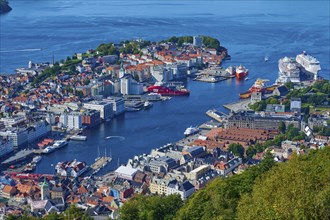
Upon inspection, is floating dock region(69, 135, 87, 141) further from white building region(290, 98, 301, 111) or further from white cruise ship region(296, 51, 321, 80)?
white cruise ship region(296, 51, 321, 80)

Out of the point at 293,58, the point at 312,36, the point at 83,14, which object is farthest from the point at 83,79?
the point at 83,14

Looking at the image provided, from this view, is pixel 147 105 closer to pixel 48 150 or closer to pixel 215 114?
pixel 215 114

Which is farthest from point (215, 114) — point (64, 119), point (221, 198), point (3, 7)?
point (3, 7)

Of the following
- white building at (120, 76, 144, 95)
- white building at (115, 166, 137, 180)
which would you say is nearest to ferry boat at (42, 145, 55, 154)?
white building at (115, 166, 137, 180)

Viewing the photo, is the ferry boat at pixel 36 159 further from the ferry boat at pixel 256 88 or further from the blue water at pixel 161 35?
the ferry boat at pixel 256 88

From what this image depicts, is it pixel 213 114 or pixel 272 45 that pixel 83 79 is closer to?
pixel 213 114

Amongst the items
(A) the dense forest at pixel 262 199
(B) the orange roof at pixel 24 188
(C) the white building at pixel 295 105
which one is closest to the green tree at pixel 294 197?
(A) the dense forest at pixel 262 199
